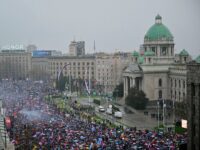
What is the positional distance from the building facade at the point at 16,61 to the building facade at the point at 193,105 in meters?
88.3

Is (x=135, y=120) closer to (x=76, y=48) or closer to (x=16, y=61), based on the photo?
(x=16, y=61)

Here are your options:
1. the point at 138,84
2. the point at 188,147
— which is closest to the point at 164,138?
the point at 188,147

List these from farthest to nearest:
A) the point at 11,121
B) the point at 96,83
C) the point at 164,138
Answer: the point at 96,83
the point at 11,121
the point at 164,138

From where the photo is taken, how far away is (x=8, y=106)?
38688 millimetres

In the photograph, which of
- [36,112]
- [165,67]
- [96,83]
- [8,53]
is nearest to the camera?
[36,112]

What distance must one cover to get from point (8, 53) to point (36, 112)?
3080 inches

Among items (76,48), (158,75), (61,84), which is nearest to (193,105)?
(158,75)

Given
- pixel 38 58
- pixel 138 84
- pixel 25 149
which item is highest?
pixel 38 58

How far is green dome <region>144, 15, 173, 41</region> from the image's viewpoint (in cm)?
6050

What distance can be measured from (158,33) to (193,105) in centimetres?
4346

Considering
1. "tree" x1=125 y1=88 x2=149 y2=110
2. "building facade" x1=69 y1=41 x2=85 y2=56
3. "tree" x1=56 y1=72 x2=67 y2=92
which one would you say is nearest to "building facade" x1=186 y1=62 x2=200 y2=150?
"tree" x1=125 y1=88 x2=149 y2=110

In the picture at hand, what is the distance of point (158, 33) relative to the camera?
2386 inches

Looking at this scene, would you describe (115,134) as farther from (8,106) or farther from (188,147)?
(8,106)

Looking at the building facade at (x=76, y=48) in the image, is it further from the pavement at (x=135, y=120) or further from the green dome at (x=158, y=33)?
the pavement at (x=135, y=120)
